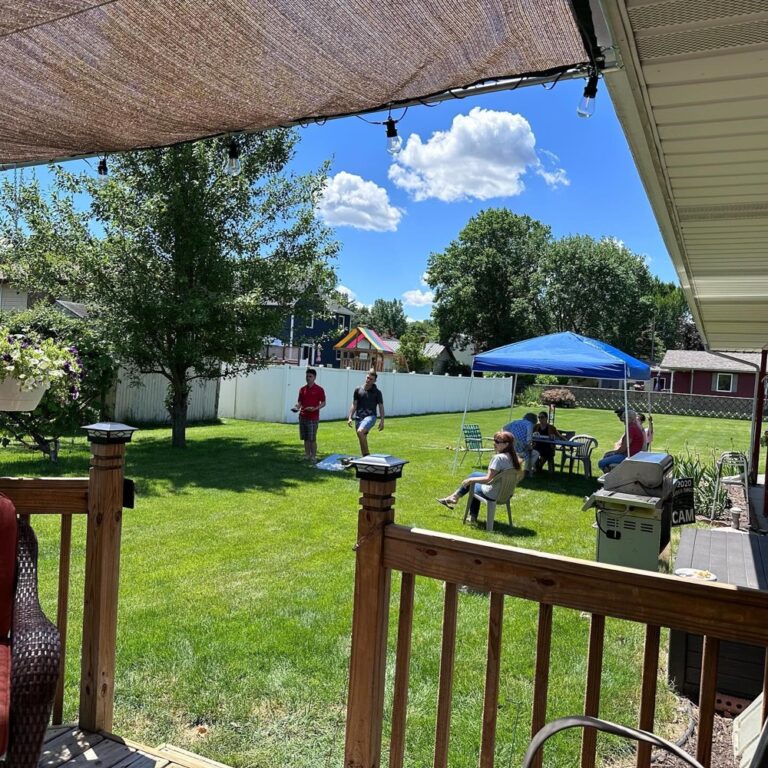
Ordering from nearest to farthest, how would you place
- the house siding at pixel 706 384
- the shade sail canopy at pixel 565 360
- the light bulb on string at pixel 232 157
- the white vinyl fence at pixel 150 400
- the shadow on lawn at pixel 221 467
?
the light bulb on string at pixel 232 157
the shadow on lawn at pixel 221 467
the shade sail canopy at pixel 565 360
the white vinyl fence at pixel 150 400
the house siding at pixel 706 384

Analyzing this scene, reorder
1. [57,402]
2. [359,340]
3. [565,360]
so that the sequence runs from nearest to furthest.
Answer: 1. [57,402]
2. [565,360]
3. [359,340]

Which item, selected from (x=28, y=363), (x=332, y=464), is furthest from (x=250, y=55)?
(x=332, y=464)

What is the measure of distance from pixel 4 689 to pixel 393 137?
2.15 m

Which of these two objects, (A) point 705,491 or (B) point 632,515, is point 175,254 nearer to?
(B) point 632,515

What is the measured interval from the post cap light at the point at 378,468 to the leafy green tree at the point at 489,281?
39436mm

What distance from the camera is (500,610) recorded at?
174 centimetres

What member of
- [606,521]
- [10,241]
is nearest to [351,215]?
[10,241]

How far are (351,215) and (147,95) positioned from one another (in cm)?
8383

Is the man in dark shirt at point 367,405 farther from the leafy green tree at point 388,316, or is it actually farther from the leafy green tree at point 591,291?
the leafy green tree at point 388,316

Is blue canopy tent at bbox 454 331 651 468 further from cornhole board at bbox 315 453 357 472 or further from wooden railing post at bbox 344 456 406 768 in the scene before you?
wooden railing post at bbox 344 456 406 768

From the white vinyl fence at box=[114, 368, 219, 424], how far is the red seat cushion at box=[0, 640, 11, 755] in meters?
11.8

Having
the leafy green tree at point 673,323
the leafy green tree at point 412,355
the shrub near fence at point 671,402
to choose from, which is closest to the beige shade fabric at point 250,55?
the shrub near fence at point 671,402

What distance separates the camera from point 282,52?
1.79m

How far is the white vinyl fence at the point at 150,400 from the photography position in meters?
14.1
